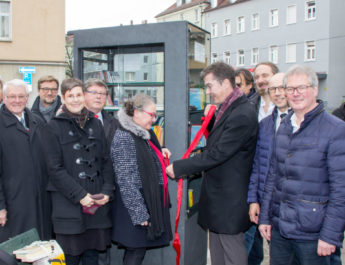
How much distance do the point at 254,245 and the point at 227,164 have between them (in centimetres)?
130

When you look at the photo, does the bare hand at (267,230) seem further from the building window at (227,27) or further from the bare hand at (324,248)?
the building window at (227,27)

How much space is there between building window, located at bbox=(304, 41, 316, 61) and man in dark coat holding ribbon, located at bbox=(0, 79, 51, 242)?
2909 cm

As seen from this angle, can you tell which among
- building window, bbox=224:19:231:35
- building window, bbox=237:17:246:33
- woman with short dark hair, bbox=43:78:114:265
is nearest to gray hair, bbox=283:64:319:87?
woman with short dark hair, bbox=43:78:114:265

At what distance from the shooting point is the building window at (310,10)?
29.5 m

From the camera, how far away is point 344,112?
4535 mm

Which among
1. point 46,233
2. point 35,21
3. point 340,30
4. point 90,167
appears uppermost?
point 340,30

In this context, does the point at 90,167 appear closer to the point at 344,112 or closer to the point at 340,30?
the point at 344,112

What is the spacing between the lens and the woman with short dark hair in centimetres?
307

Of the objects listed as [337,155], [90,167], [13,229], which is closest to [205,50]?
[90,167]

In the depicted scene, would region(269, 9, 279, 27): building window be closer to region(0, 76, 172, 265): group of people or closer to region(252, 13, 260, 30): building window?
region(252, 13, 260, 30): building window

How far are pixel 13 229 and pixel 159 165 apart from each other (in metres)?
1.33

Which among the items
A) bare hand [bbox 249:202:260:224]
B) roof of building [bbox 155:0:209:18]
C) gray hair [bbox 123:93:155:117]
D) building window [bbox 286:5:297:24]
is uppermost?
roof of building [bbox 155:0:209:18]

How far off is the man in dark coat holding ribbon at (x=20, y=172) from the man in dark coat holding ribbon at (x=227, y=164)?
3.84 feet

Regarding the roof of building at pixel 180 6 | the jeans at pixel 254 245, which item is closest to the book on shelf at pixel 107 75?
the jeans at pixel 254 245
